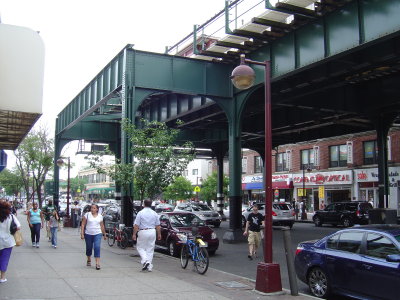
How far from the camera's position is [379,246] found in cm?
789

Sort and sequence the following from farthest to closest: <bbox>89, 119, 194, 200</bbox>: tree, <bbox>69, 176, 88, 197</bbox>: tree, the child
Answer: <bbox>69, 176, 88, 197</bbox>: tree
the child
<bbox>89, 119, 194, 200</bbox>: tree

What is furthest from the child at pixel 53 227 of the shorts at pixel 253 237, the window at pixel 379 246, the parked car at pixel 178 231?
the window at pixel 379 246

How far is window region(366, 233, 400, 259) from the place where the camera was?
766 centimetres

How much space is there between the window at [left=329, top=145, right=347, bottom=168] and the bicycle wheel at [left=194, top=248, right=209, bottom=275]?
33696 mm

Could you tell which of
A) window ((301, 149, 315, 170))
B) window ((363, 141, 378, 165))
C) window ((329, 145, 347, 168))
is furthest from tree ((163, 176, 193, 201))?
window ((363, 141, 378, 165))

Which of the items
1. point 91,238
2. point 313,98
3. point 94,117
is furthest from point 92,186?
point 91,238

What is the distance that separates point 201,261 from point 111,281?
2.67 meters

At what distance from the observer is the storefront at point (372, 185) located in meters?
36.4

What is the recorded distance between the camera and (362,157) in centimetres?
4016

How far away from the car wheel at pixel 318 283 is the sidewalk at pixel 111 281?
498 mm

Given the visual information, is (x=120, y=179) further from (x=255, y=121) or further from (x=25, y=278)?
(x=255, y=121)

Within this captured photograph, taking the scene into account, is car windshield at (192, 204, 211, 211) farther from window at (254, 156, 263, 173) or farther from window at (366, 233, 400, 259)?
window at (366, 233, 400, 259)

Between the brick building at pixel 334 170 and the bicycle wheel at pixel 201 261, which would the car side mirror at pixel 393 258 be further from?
the brick building at pixel 334 170

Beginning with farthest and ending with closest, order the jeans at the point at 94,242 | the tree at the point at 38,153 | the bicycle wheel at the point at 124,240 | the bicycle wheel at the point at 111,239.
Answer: the tree at the point at 38,153 → the bicycle wheel at the point at 111,239 → the bicycle wheel at the point at 124,240 → the jeans at the point at 94,242
